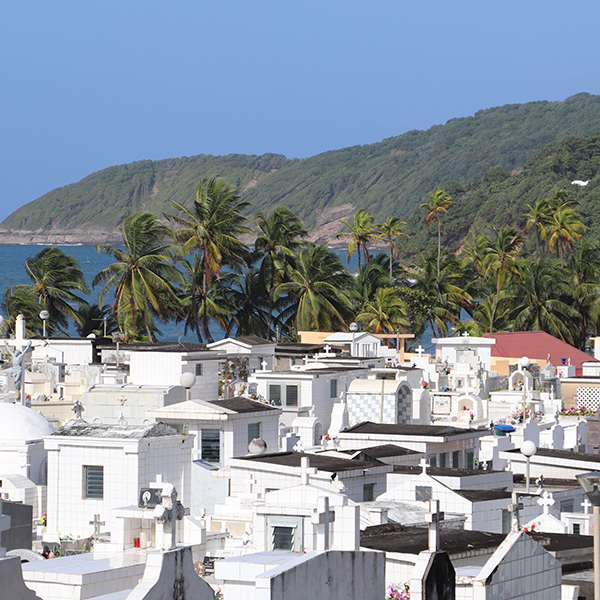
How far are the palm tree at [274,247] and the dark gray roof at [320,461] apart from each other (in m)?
52.6

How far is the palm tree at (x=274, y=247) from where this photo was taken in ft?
271

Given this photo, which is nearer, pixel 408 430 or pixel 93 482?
pixel 93 482

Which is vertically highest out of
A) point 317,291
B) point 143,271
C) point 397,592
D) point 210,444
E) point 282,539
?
point 143,271

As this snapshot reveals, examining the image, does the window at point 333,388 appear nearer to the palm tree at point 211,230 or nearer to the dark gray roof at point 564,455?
the dark gray roof at point 564,455

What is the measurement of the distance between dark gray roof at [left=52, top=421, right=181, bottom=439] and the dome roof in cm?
293

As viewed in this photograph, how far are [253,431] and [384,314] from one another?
167ft

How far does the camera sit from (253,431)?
110 feet

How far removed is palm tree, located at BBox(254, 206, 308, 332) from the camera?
271ft

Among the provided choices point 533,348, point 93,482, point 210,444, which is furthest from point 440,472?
point 533,348

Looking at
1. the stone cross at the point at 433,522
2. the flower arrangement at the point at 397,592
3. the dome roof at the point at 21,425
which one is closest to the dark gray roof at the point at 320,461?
the dome roof at the point at 21,425

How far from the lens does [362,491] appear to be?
2748cm

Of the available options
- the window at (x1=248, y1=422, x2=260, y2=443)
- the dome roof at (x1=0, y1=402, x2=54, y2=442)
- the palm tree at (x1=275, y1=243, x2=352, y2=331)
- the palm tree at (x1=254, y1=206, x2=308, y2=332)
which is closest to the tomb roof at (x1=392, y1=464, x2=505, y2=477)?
the window at (x1=248, y1=422, x2=260, y2=443)

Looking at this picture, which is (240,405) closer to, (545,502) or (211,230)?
(545,502)

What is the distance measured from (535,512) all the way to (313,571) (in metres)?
16.4
